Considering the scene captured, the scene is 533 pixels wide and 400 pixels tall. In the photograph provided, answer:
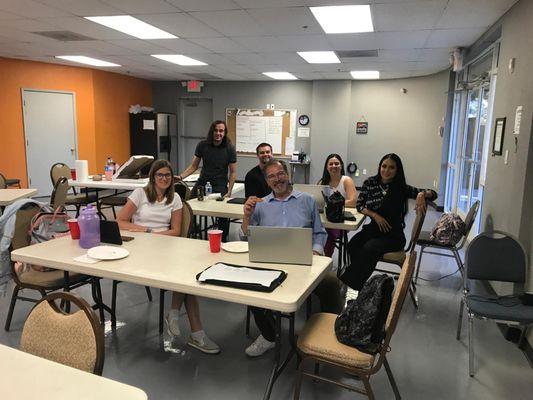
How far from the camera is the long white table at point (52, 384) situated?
1.14 metres

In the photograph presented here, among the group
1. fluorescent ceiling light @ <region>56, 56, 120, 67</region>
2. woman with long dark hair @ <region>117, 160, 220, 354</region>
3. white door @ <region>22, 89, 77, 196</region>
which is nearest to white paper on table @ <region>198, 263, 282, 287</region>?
woman with long dark hair @ <region>117, 160, 220, 354</region>

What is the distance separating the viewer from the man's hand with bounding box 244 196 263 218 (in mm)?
2500

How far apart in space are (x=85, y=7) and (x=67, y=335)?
355cm

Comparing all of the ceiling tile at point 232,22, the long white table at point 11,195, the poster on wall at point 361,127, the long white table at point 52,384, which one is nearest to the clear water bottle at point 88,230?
the long white table at point 52,384

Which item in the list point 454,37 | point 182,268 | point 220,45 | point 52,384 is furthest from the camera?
point 220,45

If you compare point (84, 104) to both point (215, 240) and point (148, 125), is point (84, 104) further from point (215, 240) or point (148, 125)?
point (215, 240)

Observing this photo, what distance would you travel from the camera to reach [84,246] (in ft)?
7.84

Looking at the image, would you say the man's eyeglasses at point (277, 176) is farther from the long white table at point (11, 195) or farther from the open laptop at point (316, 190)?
the long white table at point (11, 195)

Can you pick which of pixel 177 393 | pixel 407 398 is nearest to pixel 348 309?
pixel 407 398

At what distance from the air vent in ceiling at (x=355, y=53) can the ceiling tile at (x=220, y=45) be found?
1392 millimetres

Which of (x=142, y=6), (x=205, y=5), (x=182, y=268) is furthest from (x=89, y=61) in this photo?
(x=182, y=268)

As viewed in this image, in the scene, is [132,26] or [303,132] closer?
[132,26]

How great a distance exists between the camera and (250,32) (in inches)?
185

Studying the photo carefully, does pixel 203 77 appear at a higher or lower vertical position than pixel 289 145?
higher
